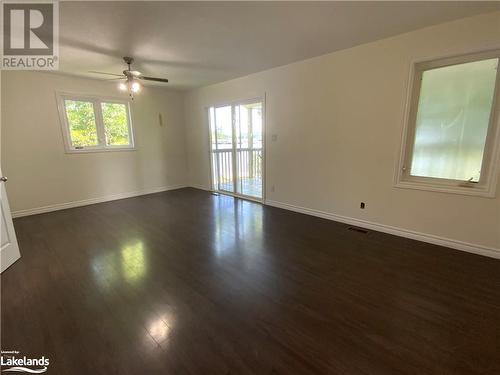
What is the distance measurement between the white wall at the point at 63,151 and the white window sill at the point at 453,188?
16.9ft

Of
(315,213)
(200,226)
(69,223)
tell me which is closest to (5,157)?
(69,223)

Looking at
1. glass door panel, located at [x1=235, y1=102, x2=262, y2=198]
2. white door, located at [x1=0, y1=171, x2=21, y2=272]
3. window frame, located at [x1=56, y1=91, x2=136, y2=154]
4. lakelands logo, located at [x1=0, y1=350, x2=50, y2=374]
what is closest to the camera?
lakelands logo, located at [x1=0, y1=350, x2=50, y2=374]

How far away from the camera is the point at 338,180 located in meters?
3.47

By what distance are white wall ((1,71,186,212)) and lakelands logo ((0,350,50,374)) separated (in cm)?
371

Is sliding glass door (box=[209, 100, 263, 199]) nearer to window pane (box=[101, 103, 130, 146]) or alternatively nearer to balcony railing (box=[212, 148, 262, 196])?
balcony railing (box=[212, 148, 262, 196])

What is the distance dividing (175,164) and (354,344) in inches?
219

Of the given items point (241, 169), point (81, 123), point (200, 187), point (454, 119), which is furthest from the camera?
point (200, 187)

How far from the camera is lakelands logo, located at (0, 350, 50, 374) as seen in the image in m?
1.34

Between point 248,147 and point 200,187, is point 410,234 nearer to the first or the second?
point 248,147

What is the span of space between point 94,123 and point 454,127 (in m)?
6.02

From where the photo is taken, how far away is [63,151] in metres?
4.30

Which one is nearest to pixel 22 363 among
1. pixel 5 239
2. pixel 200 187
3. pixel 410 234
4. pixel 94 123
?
pixel 5 239

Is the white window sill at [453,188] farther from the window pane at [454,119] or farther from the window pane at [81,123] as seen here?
the window pane at [81,123]

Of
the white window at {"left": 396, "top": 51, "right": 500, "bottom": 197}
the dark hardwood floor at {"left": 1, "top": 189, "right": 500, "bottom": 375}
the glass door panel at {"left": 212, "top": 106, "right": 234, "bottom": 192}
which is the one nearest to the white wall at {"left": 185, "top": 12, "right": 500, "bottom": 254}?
the white window at {"left": 396, "top": 51, "right": 500, "bottom": 197}
